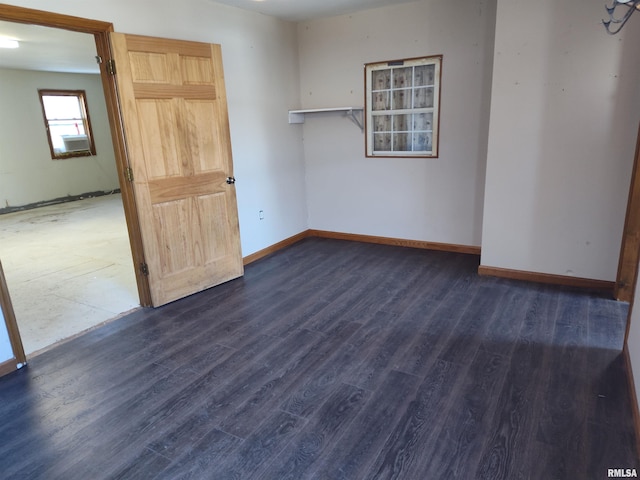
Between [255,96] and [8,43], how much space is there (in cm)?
365

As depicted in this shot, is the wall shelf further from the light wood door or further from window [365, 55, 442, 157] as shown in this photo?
the light wood door

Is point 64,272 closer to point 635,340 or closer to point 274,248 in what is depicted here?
point 274,248

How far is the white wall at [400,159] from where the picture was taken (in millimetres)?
4039

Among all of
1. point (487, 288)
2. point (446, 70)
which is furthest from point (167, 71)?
point (487, 288)

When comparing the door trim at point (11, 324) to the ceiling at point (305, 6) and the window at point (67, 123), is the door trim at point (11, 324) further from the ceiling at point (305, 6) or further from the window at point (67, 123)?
the window at point (67, 123)

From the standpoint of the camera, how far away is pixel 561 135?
3291 millimetres

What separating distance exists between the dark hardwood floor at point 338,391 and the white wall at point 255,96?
1.44 metres

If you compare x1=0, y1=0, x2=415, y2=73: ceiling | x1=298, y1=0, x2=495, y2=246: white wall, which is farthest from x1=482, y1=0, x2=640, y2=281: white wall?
x1=0, y1=0, x2=415, y2=73: ceiling

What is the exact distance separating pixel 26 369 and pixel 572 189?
165 inches

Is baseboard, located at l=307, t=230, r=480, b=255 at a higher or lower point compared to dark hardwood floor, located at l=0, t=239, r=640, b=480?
higher

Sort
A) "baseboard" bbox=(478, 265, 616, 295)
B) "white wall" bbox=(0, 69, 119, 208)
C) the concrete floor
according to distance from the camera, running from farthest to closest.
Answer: "white wall" bbox=(0, 69, 119, 208)
"baseboard" bbox=(478, 265, 616, 295)
the concrete floor

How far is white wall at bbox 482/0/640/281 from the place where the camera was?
3070 millimetres
